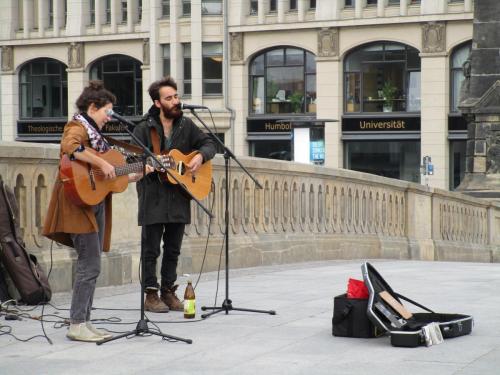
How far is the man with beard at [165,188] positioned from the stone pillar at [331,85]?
135ft

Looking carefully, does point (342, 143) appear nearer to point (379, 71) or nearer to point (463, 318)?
point (379, 71)

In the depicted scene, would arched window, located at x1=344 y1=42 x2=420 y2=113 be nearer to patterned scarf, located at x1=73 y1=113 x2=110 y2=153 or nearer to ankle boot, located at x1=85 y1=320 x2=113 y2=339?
patterned scarf, located at x1=73 y1=113 x2=110 y2=153

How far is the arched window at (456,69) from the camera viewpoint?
48781 mm

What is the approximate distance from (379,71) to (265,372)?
4494 cm

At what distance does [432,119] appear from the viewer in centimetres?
4938

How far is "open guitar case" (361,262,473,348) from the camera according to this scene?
316 inches

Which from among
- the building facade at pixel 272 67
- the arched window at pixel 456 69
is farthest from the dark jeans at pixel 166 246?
the arched window at pixel 456 69

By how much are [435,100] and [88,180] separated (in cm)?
4198

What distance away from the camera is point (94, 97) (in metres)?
8.41

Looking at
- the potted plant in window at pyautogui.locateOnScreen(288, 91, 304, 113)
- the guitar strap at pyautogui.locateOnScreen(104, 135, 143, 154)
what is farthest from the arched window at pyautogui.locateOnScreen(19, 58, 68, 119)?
the guitar strap at pyautogui.locateOnScreen(104, 135, 143, 154)

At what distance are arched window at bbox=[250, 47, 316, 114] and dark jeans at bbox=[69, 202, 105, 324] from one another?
1741 inches

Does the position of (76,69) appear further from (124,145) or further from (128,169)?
(128,169)

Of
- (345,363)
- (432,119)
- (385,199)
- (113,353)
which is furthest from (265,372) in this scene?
(432,119)

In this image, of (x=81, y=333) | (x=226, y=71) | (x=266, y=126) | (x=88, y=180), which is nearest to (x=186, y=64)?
(x=226, y=71)
